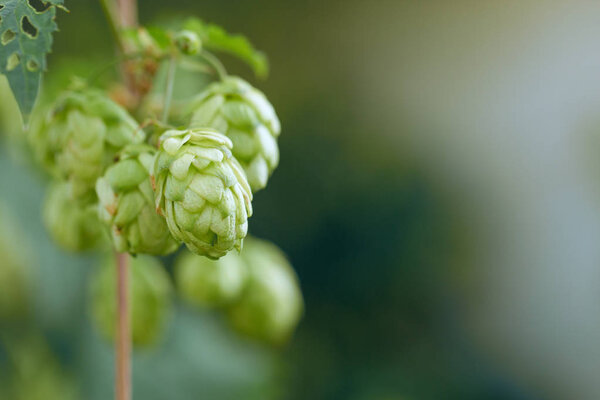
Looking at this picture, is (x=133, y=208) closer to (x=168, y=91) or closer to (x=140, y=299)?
(x=168, y=91)

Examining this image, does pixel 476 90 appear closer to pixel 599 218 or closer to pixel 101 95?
pixel 599 218

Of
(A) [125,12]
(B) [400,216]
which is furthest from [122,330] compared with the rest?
(B) [400,216]

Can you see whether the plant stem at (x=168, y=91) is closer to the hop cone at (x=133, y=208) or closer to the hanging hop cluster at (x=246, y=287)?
the hop cone at (x=133, y=208)

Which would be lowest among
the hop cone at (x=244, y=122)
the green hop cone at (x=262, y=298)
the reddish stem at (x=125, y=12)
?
the green hop cone at (x=262, y=298)

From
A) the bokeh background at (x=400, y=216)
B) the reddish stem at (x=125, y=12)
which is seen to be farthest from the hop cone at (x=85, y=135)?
the bokeh background at (x=400, y=216)

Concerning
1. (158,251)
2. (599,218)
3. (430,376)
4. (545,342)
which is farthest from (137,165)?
(599,218)

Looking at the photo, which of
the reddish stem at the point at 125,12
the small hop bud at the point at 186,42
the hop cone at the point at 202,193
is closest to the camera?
the hop cone at the point at 202,193

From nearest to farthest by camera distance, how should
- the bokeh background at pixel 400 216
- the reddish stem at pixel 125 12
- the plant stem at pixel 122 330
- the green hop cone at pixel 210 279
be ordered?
the plant stem at pixel 122 330
the reddish stem at pixel 125 12
the green hop cone at pixel 210 279
the bokeh background at pixel 400 216
